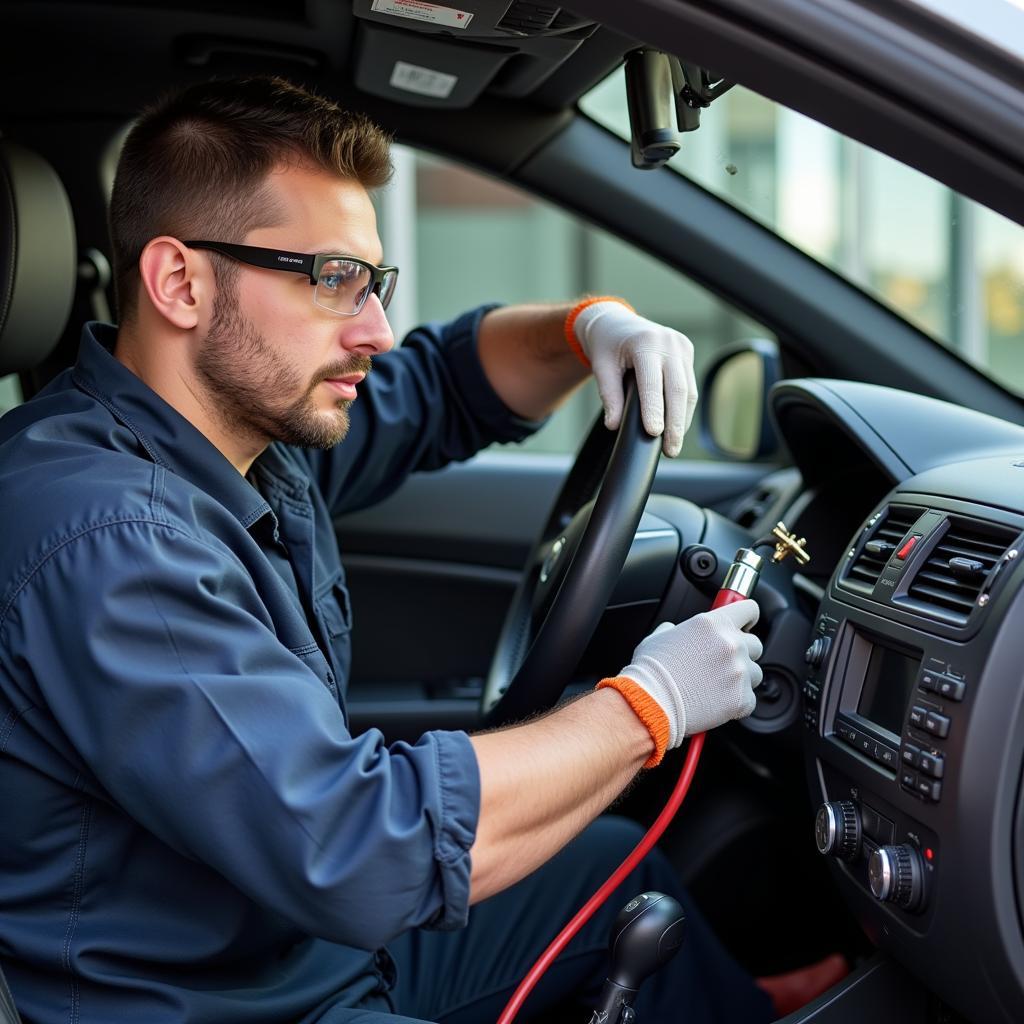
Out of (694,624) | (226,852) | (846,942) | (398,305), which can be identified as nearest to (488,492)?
(846,942)

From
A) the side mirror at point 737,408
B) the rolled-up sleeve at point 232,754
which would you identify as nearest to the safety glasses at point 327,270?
the rolled-up sleeve at point 232,754

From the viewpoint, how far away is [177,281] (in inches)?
53.9

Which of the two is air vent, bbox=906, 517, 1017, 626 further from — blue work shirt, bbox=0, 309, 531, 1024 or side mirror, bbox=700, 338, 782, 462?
side mirror, bbox=700, 338, 782, 462

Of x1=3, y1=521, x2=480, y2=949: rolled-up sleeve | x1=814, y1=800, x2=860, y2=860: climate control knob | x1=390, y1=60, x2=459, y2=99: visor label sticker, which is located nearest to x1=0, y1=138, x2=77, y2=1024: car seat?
x1=390, y1=60, x2=459, y2=99: visor label sticker

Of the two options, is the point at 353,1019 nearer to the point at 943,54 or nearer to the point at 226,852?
the point at 226,852

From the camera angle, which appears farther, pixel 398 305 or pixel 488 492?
pixel 398 305

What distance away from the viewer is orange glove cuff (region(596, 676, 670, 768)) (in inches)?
46.3

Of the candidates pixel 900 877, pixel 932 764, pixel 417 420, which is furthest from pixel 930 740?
pixel 417 420

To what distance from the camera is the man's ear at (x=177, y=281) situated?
4.47 ft

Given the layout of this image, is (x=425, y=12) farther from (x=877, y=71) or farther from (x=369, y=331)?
(x=877, y=71)

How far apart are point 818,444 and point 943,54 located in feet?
3.00

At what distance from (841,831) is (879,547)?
0.31 metres

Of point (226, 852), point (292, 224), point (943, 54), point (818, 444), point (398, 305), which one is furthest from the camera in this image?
point (398, 305)

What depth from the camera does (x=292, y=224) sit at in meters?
1.37
